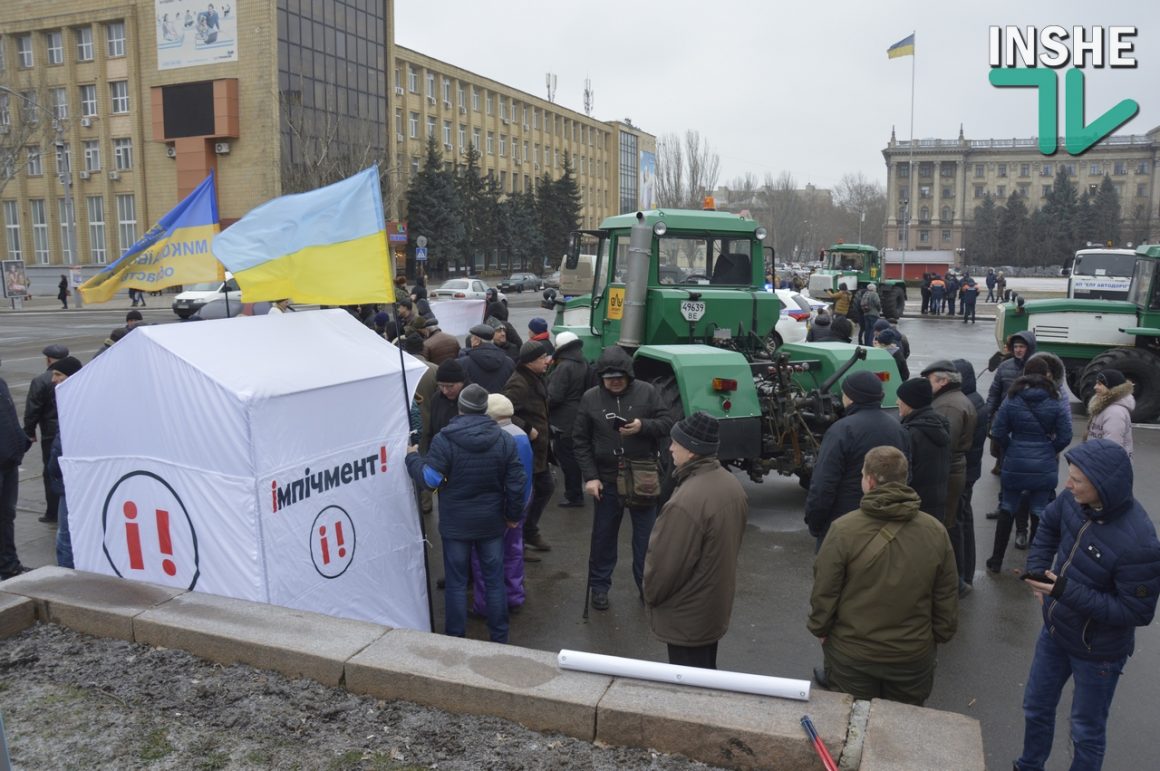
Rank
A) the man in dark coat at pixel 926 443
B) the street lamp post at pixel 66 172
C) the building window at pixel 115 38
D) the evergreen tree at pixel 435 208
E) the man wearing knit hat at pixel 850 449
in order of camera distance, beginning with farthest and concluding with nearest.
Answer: the evergreen tree at pixel 435 208 → the building window at pixel 115 38 → the street lamp post at pixel 66 172 → the man in dark coat at pixel 926 443 → the man wearing knit hat at pixel 850 449

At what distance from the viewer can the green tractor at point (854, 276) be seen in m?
33.2

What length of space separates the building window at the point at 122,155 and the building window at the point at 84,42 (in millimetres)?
4969

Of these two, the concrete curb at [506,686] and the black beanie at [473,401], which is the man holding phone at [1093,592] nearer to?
the concrete curb at [506,686]

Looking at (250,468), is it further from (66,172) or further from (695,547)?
(66,172)

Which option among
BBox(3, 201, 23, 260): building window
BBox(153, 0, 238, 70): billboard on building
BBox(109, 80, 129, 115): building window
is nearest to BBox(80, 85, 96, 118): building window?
BBox(109, 80, 129, 115): building window

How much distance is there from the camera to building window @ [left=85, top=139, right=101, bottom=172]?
52506mm

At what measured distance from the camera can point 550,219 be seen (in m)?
71.4

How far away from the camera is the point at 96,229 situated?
53.3 m

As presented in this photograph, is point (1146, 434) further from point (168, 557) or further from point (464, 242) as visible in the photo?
point (464, 242)

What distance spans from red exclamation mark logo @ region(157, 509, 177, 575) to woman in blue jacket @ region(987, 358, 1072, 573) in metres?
5.76

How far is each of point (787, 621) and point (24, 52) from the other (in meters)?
62.4

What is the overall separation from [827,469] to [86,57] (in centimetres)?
5883

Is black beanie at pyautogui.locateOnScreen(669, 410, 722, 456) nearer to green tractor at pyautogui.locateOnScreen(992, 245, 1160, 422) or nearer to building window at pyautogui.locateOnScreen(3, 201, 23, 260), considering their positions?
green tractor at pyautogui.locateOnScreen(992, 245, 1160, 422)

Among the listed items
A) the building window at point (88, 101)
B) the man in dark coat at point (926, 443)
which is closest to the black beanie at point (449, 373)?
the man in dark coat at point (926, 443)
